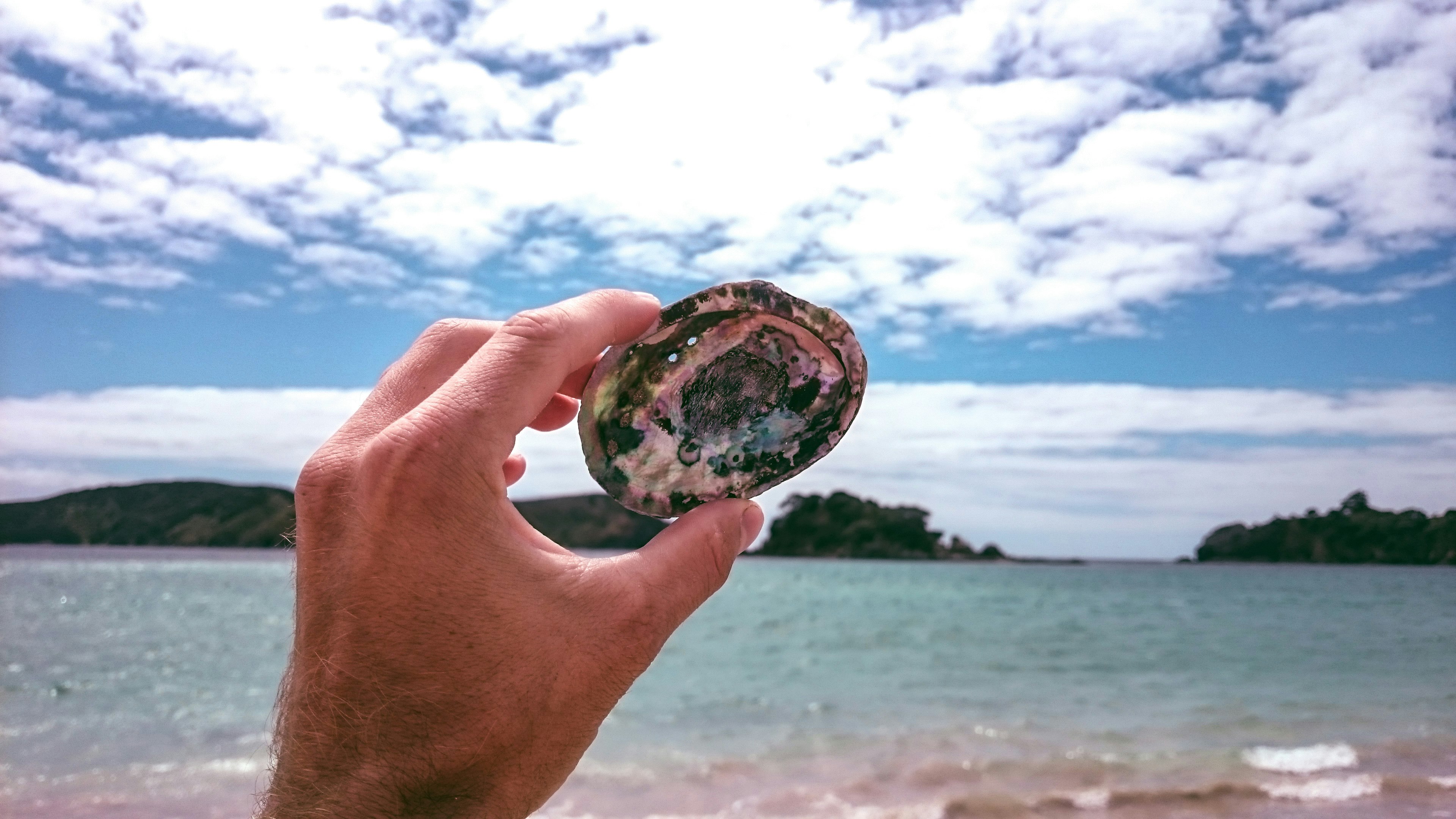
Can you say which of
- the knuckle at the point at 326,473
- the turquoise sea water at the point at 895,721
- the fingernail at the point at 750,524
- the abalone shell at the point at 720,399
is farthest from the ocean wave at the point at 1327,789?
the knuckle at the point at 326,473

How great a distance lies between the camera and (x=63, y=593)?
57781mm

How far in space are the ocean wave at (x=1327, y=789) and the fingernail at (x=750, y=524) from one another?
10.0 metres

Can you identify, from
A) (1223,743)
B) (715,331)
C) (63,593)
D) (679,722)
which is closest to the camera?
(715,331)

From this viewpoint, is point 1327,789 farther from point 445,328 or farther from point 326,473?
point 326,473

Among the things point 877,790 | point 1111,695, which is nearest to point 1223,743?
point 1111,695

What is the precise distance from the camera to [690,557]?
209 cm

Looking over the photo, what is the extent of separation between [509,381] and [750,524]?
84cm

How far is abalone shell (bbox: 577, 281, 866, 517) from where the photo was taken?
241 centimetres

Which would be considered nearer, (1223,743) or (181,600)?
(1223,743)

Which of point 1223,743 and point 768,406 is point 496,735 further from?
point 1223,743

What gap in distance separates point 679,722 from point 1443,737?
1082cm

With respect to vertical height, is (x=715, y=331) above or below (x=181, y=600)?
above

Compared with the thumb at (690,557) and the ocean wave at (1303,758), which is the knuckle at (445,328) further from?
the ocean wave at (1303,758)

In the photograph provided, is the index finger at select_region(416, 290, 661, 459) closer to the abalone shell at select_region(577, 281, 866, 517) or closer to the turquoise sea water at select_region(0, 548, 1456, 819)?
the abalone shell at select_region(577, 281, 866, 517)
